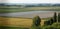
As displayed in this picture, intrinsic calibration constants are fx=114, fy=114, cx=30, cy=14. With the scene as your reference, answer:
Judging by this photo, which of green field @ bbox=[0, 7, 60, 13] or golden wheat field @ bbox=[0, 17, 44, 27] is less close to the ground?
green field @ bbox=[0, 7, 60, 13]

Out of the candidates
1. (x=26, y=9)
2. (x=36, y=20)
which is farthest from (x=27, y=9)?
(x=36, y=20)

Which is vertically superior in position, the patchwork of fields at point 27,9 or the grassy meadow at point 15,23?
the patchwork of fields at point 27,9

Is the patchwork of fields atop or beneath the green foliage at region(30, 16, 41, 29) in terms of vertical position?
atop

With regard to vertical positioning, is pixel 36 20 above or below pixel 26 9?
below

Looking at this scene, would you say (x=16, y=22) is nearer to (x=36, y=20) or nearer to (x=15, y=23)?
(x=15, y=23)

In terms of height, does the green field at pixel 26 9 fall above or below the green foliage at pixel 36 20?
above

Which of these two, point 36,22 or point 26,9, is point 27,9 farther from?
point 36,22

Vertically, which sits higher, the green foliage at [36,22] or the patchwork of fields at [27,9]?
the patchwork of fields at [27,9]

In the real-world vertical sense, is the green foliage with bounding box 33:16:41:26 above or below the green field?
below

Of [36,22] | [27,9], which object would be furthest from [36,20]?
[27,9]

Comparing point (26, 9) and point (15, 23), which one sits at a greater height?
point (26, 9)

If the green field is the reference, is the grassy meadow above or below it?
below

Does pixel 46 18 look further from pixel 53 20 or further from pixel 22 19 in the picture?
pixel 22 19
